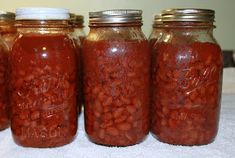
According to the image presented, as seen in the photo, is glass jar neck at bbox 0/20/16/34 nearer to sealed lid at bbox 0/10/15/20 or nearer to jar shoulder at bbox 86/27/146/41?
sealed lid at bbox 0/10/15/20

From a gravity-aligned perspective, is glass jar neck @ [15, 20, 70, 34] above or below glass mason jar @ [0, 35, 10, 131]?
above

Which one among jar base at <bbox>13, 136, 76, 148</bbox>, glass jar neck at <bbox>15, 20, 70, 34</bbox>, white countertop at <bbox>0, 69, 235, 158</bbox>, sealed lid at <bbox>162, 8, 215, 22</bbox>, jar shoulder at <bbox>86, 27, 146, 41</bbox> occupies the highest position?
sealed lid at <bbox>162, 8, 215, 22</bbox>

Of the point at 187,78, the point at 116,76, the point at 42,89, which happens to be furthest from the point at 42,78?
the point at 187,78

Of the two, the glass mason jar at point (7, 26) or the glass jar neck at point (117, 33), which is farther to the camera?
the glass mason jar at point (7, 26)

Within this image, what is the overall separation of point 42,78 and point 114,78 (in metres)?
0.12

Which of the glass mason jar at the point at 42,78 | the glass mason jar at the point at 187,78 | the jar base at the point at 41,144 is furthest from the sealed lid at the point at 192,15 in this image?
the jar base at the point at 41,144

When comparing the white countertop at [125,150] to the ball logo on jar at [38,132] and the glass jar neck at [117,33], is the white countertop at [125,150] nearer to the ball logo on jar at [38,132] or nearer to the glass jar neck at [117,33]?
the ball logo on jar at [38,132]

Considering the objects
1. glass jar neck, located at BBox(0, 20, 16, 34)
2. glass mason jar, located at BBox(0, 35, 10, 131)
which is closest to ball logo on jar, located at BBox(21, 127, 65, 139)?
glass mason jar, located at BBox(0, 35, 10, 131)

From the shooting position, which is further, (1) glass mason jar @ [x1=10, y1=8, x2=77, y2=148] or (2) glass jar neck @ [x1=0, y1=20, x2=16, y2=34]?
(2) glass jar neck @ [x1=0, y1=20, x2=16, y2=34]

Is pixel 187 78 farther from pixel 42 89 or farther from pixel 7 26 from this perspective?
pixel 7 26

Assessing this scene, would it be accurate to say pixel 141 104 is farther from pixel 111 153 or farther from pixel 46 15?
pixel 46 15

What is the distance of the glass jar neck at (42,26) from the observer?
540mm

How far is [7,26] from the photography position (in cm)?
70

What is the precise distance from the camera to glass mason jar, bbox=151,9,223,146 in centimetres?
55
